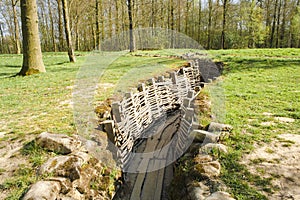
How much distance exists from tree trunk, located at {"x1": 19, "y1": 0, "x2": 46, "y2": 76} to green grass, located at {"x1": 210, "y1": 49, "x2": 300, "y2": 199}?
615 cm

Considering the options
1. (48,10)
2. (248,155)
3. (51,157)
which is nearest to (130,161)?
(51,157)

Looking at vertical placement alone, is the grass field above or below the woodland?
below

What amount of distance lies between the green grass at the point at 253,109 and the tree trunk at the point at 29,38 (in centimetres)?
615

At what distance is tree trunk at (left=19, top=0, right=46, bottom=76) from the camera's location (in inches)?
275

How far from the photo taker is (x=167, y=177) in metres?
3.96

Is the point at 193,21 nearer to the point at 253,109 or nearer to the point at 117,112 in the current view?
the point at 253,109

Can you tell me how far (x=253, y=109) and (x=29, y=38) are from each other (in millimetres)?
6897

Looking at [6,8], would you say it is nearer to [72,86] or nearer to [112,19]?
[112,19]

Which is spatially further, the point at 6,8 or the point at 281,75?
the point at 6,8

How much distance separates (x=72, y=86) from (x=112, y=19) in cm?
1687

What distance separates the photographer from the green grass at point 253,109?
2529 millimetres

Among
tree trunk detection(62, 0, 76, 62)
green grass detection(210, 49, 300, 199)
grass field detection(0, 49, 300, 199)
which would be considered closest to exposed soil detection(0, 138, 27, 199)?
grass field detection(0, 49, 300, 199)

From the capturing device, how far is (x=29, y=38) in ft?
23.2

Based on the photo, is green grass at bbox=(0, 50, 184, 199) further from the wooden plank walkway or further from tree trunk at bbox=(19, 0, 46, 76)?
the wooden plank walkway
